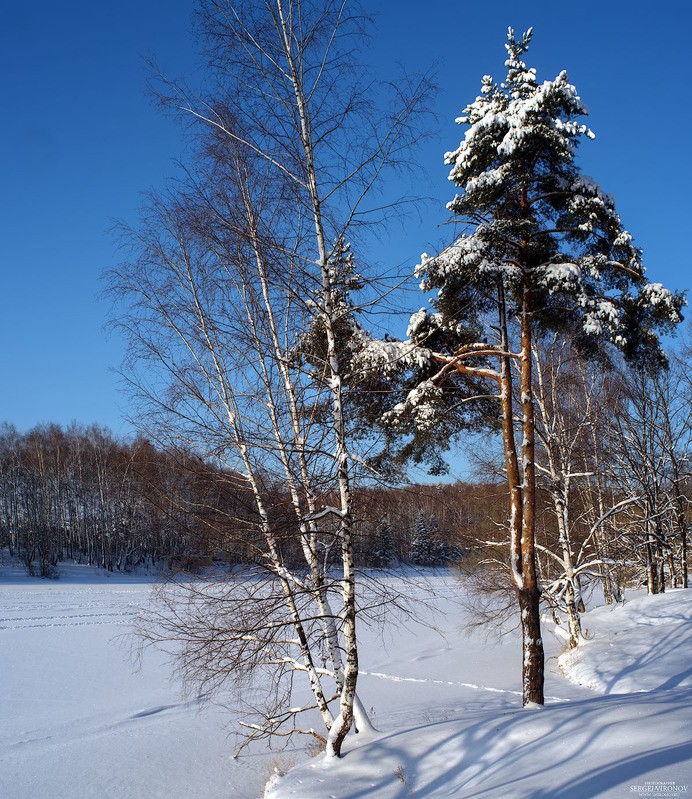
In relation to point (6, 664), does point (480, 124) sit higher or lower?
higher

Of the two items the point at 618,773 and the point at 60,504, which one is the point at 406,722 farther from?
the point at 60,504

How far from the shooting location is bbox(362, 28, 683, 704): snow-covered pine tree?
25.2 ft

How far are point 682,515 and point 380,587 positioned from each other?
15.1m

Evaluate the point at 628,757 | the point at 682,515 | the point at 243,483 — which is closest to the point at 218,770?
the point at 243,483

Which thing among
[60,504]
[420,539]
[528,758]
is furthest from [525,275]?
[60,504]

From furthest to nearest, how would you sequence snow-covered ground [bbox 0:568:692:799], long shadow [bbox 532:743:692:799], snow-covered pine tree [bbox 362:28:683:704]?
snow-covered pine tree [bbox 362:28:683:704], snow-covered ground [bbox 0:568:692:799], long shadow [bbox 532:743:692:799]

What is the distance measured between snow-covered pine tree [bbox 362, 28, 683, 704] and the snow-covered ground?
250 centimetres

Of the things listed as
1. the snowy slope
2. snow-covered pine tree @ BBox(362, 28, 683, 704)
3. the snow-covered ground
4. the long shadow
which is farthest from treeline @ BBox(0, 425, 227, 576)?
the long shadow

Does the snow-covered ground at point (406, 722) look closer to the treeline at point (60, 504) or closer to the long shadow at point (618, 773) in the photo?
the long shadow at point (618, 773)

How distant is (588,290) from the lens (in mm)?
8008

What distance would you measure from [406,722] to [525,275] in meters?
6.55

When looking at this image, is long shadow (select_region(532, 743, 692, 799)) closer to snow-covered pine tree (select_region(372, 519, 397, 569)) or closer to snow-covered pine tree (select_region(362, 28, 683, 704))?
snow-covered pine tree (select_region(372, 519, 397, 569))

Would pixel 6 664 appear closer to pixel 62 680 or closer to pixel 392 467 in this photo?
pixel 62 680

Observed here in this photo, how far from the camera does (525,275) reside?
820 cm
